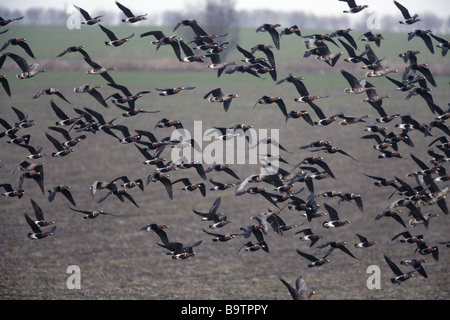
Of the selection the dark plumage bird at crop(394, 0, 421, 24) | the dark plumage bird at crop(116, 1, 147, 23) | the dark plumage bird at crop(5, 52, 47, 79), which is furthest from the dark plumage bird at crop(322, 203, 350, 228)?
the dark plumage bird at crop(5, 52, 47, 79)

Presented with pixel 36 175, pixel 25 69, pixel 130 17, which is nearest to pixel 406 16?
pixel 130 17

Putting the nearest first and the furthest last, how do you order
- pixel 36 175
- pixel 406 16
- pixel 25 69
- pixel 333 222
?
pixel 36 175
pixel 25 69
pixel 333 222
pixel 406 16

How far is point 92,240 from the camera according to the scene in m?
43.3

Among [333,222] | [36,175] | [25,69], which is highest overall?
[25,69]

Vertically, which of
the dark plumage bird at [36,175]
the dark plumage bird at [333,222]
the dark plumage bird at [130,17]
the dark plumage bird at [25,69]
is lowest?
the dark plumage bird at [333,222]

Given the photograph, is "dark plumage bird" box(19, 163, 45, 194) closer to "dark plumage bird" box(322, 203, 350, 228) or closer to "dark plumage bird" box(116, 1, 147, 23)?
"dark plumage bird" box(116, 1, 147, 23)

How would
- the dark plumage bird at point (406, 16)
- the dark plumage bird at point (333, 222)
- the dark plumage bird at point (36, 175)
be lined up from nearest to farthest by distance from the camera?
1. the dark plumage bird at point (36, 175)
2. the dark plumage bird at point (333, 222)
3. the dark plumage bird at point (406, 16)

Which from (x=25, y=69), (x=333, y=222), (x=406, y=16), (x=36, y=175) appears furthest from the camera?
(x=406, y=16)

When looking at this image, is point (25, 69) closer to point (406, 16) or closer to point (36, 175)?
point (36, 175)

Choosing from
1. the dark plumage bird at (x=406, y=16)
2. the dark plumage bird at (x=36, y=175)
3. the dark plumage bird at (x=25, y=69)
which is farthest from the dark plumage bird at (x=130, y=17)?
the dark plumage bird at (x=406, y=16)

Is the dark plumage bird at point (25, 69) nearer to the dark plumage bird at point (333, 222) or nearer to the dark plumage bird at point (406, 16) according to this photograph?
the dark plumage bird at point (333, 222)

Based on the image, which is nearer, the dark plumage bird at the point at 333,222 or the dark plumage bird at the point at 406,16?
the dark plumage bird at the point at 333,222
